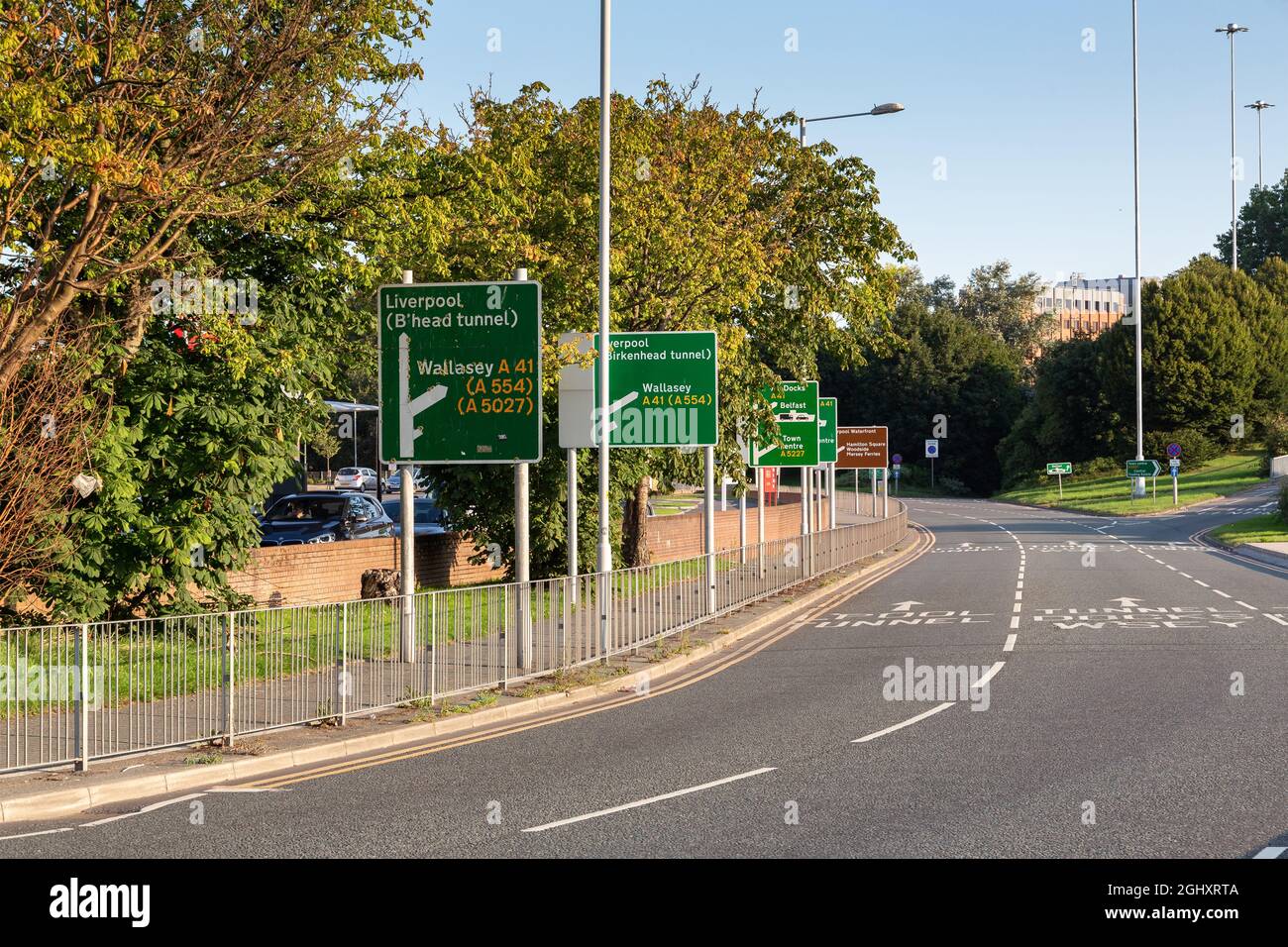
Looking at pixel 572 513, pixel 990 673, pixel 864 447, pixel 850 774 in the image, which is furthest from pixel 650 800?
pixel 864 447

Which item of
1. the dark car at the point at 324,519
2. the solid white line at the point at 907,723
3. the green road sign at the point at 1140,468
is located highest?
the green road sign at the point at 1140,468

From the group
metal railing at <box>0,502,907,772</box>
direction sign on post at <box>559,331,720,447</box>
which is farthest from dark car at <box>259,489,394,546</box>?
metal railing at <box>0,502,907,772</box>

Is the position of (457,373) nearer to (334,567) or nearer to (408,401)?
(408,401)

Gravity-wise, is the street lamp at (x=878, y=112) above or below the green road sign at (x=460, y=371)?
above

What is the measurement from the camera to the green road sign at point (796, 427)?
33188 millimetres

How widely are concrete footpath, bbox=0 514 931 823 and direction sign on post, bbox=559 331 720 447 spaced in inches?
170

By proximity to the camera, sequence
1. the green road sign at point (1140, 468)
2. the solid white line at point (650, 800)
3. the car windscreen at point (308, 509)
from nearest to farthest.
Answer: the solid white line at point (650, 800) → the car windscreen at point (308, 509) → the green road sign at point (1140, 468)

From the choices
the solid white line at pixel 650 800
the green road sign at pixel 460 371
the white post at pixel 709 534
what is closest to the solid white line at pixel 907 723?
the solid white line at pixel 650 800

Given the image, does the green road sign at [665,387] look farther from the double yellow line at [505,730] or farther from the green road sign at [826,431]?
the green road sign at [826,431]

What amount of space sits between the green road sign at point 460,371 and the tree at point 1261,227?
132686 millimetres

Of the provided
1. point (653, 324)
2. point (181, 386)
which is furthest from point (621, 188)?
point (181, 386)

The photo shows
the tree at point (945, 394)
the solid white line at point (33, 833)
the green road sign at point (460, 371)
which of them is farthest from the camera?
the tree at point (945, 394)

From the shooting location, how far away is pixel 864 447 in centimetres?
5022

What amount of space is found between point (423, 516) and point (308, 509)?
6.23m
